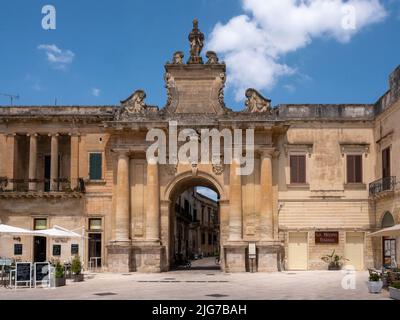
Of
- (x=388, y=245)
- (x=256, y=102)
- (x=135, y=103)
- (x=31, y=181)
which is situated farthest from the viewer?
(x=31, y=181)

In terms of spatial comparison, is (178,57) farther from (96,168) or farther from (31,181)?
(31,181)

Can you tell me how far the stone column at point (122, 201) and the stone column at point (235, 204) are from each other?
5.93 m

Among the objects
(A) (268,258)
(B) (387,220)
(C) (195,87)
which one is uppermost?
(C) (195,87)

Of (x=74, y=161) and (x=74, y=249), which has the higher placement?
(x=74, y=161)

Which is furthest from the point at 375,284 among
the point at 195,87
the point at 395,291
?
the point at 195,87

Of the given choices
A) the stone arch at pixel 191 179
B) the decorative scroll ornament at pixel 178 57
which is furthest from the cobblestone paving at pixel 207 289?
the decorative scroll ornament at pixel 178 57

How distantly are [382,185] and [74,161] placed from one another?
17.7 metres

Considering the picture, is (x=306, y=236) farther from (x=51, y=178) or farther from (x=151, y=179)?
(x=51, y=178)

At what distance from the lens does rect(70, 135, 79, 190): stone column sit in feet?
117

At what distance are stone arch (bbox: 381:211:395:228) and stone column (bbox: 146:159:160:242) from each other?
1271 centimetres

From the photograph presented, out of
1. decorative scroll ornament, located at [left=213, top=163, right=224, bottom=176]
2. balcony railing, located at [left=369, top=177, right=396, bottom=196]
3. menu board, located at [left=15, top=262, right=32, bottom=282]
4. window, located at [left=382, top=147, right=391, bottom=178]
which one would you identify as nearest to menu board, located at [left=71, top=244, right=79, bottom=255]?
decorative scroll ornament, located at [left=213, top=163, right=224, bottom=176]

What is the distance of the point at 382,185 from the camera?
108 ft
